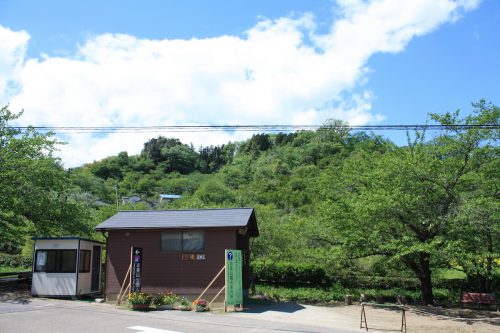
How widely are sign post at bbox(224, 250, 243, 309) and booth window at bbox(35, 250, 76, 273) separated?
6.96m

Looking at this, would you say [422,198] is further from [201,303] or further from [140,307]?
[140,307]

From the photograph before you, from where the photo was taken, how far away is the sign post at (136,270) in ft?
51.8

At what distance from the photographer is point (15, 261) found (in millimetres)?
35469

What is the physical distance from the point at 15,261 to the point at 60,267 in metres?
21.5

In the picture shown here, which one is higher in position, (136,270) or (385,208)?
(385,208)

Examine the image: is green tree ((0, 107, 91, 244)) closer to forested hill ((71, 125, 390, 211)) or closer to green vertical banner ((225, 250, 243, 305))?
green vertical banner ((225, 250, 243, 305))

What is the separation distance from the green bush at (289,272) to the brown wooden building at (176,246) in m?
7.18

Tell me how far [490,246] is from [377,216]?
4.36 metres

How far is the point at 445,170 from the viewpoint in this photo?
1712 centimetres

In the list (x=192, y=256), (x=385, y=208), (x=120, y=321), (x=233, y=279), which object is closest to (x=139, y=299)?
(x=120, y=321)

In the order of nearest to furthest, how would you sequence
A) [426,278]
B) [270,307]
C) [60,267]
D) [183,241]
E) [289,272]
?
1. [270,307]
2. [183,241]
3. [60,267]
4. [426,278]
5. [289,272]

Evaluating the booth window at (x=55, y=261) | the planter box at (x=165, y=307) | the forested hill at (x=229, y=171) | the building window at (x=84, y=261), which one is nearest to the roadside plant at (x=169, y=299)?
the planter box at (x=165, y=307)

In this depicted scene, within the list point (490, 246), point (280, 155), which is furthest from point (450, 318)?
point (280, 155)

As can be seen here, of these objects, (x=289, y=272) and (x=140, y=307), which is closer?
(x=140, y=307)
